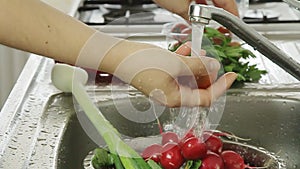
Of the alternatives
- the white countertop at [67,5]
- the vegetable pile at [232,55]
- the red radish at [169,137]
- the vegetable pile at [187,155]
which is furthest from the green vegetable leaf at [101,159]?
the white countertop at [67,5]

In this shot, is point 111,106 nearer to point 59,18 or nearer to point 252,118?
point 252,118

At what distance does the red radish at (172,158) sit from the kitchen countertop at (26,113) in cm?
17

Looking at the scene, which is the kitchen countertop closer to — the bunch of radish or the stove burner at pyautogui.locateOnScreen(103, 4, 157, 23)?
the bunch of radish

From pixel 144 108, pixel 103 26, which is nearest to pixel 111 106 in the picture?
pixel 144 108

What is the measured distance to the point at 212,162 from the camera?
3.31 ft

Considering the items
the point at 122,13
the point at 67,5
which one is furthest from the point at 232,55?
the point at 67,5

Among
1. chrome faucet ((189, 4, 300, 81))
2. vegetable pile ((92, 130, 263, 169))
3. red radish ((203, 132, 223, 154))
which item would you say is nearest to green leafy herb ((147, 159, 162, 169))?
vegetable pile ((92, 130, 263, 169))

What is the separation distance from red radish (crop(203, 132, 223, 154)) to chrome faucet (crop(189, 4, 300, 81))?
6.6 inches

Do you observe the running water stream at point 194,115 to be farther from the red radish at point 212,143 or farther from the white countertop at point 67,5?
the white countertop at point 67,5

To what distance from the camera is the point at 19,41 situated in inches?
31.4

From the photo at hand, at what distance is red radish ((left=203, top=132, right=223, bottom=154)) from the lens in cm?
106

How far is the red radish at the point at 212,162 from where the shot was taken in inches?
39.5

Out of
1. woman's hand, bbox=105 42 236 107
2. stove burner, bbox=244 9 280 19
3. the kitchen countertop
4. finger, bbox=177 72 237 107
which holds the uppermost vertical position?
woman's hand, bbox=105 42 236 107

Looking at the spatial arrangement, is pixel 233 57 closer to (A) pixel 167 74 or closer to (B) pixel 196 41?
(B) pixel 196 41
